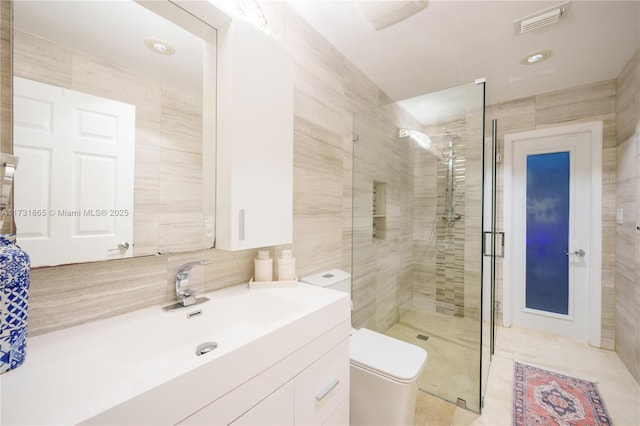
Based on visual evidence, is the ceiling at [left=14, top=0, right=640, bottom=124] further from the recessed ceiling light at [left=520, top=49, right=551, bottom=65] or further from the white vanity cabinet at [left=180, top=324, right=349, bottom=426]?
the white vanity cabinet at [left=180, top=324, right=349, bottom=426]

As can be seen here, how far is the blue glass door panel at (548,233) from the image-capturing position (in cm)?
275

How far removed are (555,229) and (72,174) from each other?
3814 mm

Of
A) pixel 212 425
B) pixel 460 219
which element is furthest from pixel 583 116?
pixel 212 425

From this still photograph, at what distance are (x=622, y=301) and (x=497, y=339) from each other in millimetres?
1049

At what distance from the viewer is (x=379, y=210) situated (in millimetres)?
2301

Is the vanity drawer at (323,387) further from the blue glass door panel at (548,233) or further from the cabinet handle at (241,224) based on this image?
the blue glass door panel at (548,233)

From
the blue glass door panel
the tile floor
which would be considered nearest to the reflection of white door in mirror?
the tile floor

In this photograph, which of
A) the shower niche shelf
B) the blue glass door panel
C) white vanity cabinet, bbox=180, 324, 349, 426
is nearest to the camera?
white vanity cabinet, bbox=180, 324, 349, 426

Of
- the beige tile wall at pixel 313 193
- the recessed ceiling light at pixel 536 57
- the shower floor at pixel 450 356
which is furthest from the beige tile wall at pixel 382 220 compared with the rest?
the recessed ceiling light at pixel 536 57

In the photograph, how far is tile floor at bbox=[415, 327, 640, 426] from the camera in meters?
1.65

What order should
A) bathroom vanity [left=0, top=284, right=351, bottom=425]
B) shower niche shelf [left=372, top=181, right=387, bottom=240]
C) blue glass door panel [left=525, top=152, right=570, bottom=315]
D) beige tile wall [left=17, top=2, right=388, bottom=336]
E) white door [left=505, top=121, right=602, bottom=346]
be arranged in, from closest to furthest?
bathroom vanity [left=0, top=284, right=351, bottom=425] → beige tile wall [left=17, top=2, right=388, bottom=336] → shower niche shelf [left=372, top=181, right=387, bottom=240] → white door [left=505, top=121, right=602, bottom=346] → blue glass door panel [left=525, top=152, right=570, bottom=315]

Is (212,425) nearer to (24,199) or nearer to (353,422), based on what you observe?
(24,199)

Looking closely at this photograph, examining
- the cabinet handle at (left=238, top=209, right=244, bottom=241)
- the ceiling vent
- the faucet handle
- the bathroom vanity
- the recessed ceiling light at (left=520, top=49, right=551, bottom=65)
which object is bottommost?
the bathroom vanity

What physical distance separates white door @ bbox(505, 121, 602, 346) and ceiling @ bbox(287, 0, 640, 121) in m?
0.65
